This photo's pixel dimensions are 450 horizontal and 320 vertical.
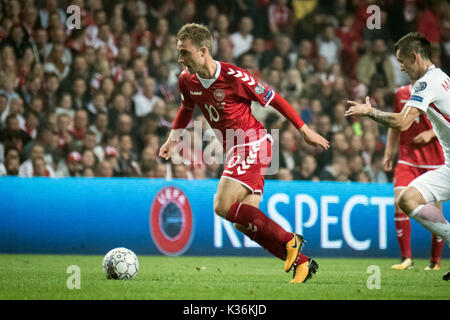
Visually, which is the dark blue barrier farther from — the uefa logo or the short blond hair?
the short blond hair

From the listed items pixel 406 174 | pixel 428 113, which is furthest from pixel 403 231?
pixel 428 113

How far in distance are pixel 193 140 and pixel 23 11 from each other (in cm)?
343

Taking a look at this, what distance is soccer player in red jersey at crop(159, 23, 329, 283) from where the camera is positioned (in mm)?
6203

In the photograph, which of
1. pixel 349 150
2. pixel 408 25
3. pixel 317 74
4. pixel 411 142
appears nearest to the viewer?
pixel 411 142

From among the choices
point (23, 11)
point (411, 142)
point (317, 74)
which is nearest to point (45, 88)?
point (23, 11)

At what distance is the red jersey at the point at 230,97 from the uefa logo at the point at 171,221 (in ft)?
12.1

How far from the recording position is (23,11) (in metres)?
12.0

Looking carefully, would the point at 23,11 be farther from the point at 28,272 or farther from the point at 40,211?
the point at 28,272

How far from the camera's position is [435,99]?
20.8ft

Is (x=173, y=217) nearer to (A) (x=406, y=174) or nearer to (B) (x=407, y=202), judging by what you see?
(A) (x=406, y=174)

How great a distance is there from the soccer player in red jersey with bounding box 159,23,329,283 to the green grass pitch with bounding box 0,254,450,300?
350 mm

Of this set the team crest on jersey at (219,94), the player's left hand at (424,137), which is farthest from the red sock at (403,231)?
the team crest on jersey at (219,94)

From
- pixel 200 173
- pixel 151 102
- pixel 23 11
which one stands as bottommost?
pixel 200 173

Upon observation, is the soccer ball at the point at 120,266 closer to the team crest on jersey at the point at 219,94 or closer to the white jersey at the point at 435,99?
the team crest on jersey at the point at 219,94
